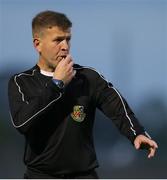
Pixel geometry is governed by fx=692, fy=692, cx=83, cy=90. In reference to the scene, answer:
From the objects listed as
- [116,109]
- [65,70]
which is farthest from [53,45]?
[116,109]

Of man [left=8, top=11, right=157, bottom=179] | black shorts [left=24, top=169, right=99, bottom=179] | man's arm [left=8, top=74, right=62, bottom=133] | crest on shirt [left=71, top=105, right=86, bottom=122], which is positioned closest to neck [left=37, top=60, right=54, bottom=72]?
man [left=8, top=11, right=157, bottom=179]

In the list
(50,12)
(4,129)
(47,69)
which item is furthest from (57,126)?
(4,129)

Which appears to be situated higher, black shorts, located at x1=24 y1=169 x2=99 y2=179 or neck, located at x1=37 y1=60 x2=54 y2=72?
neck, located at x1=37 y1=60 x2=54 y2=72

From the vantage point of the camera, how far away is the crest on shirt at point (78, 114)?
3.54 metres

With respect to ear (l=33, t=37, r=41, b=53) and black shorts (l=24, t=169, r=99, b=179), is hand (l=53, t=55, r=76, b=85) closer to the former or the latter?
ear (l=33, t=37, r=41, b=53)

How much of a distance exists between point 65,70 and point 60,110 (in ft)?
0.78

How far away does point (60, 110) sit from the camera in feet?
11.6

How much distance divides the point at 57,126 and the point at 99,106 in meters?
0.30

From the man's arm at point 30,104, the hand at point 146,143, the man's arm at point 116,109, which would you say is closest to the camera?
the man's arm at point 30,104

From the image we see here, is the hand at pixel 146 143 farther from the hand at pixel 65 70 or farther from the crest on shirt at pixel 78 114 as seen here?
the hand at pixel 65 70

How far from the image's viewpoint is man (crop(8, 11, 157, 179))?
3.47m

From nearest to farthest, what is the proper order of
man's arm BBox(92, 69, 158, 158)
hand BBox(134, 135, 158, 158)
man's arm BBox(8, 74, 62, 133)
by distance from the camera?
man's arm BBox(8, 74, 62, 133), hand BBox(134, 135, 158, 158), man's arm BBox(92, 69, 158, 158)

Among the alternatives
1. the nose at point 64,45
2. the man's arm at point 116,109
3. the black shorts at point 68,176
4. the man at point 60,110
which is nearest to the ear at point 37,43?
the man at point 60,110

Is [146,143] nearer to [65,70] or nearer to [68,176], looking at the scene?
[68,176]
